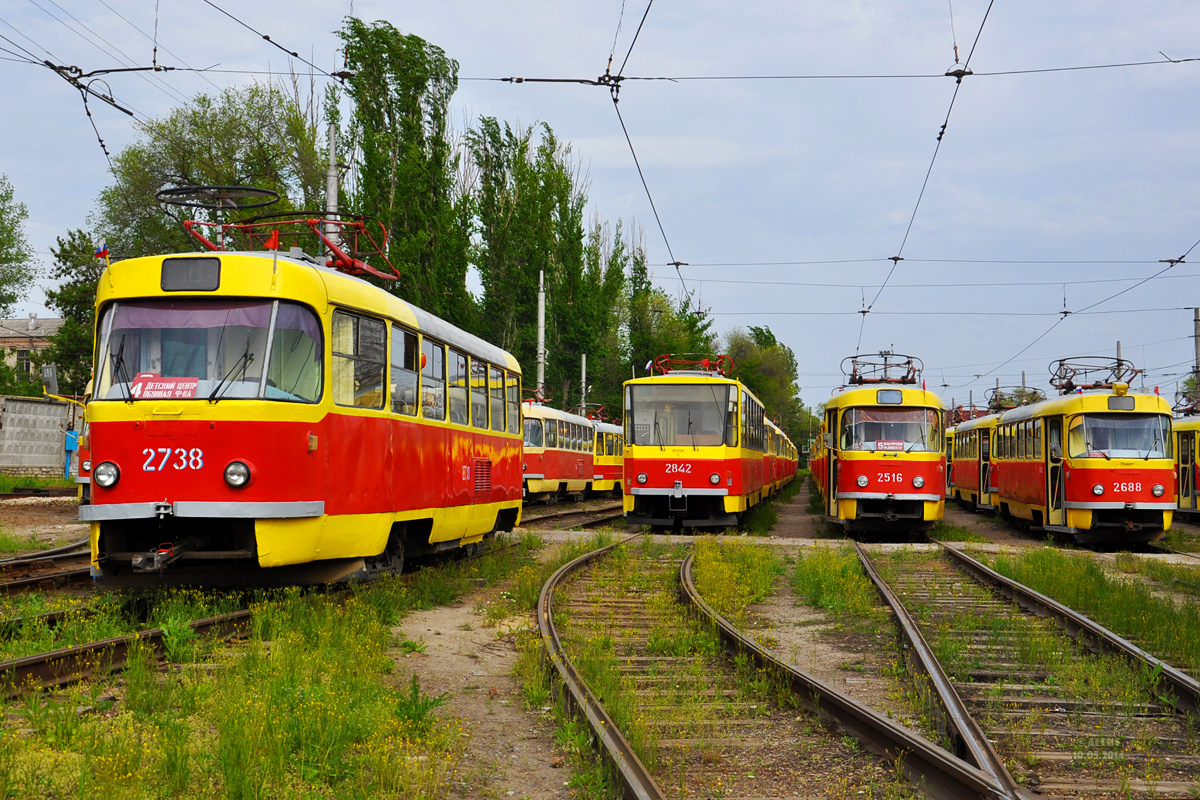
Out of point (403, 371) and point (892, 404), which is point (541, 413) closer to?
point (892, 404)

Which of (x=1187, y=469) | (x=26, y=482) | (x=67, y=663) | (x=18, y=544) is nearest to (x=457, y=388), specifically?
(x=67, y=663)

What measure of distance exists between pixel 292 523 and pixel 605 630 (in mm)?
2913

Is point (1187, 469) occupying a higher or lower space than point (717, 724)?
higher

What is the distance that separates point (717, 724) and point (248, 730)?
2.72 metres

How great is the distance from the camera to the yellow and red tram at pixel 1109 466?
2008cm

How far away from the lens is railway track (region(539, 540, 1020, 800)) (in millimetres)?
5434

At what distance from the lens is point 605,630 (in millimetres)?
9992

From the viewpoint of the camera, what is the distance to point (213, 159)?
166 feet

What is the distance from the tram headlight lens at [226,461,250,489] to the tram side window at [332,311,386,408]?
44.2 inches

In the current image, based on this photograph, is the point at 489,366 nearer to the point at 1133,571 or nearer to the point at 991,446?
the point at 1133,571

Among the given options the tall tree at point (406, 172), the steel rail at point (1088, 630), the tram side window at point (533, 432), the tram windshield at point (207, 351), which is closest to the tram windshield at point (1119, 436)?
the steel rail at point (1088, 630)

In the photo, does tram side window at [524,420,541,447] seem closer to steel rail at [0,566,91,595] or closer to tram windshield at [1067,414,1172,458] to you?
tram windshield at [1067,414,1172,458]

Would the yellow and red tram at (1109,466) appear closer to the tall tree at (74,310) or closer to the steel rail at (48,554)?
the steel rail at (48,554)

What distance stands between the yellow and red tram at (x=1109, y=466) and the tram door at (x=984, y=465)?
30.4 ft
